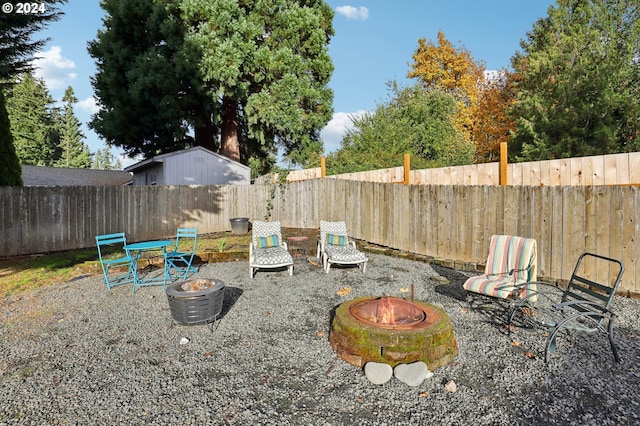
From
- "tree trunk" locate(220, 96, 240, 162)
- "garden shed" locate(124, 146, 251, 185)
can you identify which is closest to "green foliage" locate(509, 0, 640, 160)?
"garden shed" locate(124, 146, 251, 185)

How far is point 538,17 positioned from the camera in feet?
50.2

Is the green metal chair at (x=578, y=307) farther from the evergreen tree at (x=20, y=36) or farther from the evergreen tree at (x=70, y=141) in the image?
the evergreen tree at (x=70, y=141)

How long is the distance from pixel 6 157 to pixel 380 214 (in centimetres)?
939

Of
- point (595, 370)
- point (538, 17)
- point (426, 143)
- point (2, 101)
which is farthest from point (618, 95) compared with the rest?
point (2, 101)

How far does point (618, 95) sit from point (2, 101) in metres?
16.1

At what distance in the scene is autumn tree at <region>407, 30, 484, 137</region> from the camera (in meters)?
22.5

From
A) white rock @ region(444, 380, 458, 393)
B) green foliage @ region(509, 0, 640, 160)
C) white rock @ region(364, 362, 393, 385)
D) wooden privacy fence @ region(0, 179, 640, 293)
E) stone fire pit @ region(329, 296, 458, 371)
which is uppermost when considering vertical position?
green foliage @ region(509, 0, 640, 160)

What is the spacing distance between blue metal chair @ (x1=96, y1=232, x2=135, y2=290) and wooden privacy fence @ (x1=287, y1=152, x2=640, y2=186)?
619 centimetres

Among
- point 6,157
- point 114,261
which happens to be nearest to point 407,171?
point 114,261

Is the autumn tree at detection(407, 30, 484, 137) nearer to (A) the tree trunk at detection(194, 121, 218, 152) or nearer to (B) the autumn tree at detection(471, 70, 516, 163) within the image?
Answer: (B) the autumn tree at detection(471, 70, 516, 163)

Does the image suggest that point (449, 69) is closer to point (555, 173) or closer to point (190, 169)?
point (190, 169)

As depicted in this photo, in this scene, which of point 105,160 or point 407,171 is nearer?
point 407,171

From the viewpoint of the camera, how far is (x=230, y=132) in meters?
16.0

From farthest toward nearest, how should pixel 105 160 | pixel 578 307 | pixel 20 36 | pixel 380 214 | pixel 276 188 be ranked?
pixel 105 160 → pixel 276 188 → pixel 20 36 → pixel 380 214 → pixel 578 307
